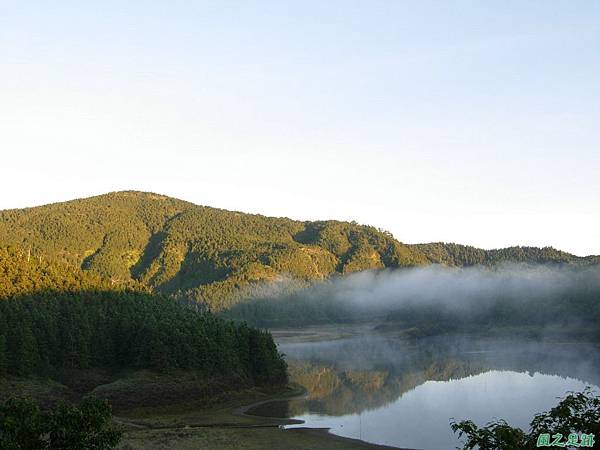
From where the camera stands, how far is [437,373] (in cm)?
13150

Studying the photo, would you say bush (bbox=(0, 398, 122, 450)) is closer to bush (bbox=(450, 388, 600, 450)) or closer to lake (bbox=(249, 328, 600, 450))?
bush (bbox=(450, 388, 600, 450))

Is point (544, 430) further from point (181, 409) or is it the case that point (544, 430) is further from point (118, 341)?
point (118, 341)

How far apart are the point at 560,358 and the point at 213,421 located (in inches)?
4349

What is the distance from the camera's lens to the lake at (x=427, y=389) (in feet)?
235

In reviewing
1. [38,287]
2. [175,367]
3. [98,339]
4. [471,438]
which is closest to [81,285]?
[38,287]

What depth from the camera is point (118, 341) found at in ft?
334

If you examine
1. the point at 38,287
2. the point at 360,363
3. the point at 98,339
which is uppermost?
the point at 38,287

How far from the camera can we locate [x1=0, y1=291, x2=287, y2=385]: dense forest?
287ft

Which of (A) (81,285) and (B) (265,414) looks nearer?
(B) (265,414)

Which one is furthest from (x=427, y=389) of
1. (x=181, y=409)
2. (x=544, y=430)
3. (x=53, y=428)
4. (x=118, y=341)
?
(x=544, y=430)

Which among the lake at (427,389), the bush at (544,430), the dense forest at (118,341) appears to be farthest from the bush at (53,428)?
the dense forest at (118,341)

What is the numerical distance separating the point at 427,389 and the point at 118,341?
177ft

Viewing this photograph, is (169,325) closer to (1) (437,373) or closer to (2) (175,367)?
(2) (175,367)

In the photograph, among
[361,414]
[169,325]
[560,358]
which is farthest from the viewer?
[560,358]
